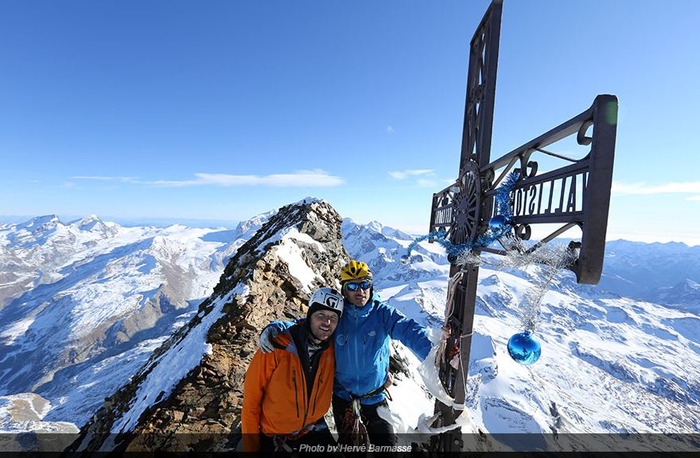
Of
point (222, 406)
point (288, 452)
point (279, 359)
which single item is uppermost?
point (279, 359)

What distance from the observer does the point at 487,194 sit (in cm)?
539

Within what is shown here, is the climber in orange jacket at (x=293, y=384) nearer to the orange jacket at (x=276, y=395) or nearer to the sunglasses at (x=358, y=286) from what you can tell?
the orange jacket at (x=276, y=395)

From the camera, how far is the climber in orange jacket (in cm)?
548

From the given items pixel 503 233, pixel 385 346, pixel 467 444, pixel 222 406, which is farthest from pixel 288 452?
pixel 467 444

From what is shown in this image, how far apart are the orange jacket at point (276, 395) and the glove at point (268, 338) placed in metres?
0.08

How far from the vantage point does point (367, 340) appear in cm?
598

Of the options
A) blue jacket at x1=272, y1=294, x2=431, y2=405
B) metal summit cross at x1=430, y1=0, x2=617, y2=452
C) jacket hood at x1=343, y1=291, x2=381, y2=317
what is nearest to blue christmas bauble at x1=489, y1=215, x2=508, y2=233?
metal summit cross at x1=430, y1=0, x2=617, y2=452

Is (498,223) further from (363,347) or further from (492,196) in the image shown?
(363,347)

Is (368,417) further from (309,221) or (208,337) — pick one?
(309,221)

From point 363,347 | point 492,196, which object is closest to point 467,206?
point 492,196

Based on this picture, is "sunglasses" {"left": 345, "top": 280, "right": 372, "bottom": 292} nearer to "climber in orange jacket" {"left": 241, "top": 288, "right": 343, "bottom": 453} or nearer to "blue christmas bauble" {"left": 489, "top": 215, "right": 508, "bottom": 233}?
"climber in orange jacket" {"left": 241, "top": 288, "right": 343, "bottom": 453}

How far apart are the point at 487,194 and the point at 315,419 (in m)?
4.96

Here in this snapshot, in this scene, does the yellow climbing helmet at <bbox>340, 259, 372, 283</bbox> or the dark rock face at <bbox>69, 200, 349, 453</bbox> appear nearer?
the yellow climbing helmet at <bbox>340, 259, 372, 283</bbox>

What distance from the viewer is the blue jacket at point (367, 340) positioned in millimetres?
5949
